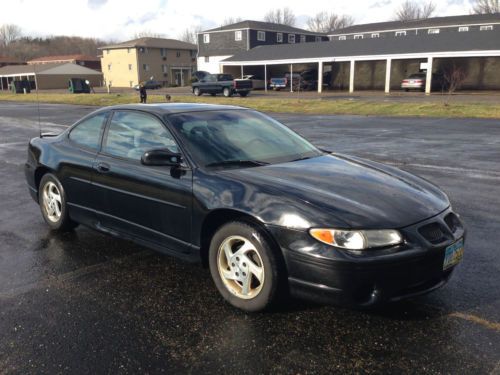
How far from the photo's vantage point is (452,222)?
3.48m

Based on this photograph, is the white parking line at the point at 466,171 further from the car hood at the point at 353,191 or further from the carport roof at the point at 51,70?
the carport roof at the point at 51,70

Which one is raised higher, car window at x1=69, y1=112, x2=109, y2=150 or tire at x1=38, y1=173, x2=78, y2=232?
car window at x1=69, y1=112, x2=109, y2=150

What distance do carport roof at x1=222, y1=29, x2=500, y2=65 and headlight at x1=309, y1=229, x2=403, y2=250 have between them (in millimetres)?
38079

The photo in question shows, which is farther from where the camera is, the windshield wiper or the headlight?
the windshield wiper

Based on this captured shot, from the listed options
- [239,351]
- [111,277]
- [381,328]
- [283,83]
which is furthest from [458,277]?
[283,83]

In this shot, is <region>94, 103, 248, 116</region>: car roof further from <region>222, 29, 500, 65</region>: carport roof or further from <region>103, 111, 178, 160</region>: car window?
<region>222, 29, 500, 65</region>: carport roof

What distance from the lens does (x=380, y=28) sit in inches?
2608

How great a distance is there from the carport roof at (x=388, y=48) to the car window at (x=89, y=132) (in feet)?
123

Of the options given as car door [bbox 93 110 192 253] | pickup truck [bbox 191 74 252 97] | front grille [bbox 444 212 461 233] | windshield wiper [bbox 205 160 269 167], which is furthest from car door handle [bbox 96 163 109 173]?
pickup truck [bbox 191 74 252 97]

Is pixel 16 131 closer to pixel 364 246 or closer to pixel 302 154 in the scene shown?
pixel 302 154

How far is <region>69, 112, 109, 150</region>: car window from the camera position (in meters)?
4.82

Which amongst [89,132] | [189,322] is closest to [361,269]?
[189,322]

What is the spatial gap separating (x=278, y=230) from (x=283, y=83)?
141 ft

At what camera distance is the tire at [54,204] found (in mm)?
5180
